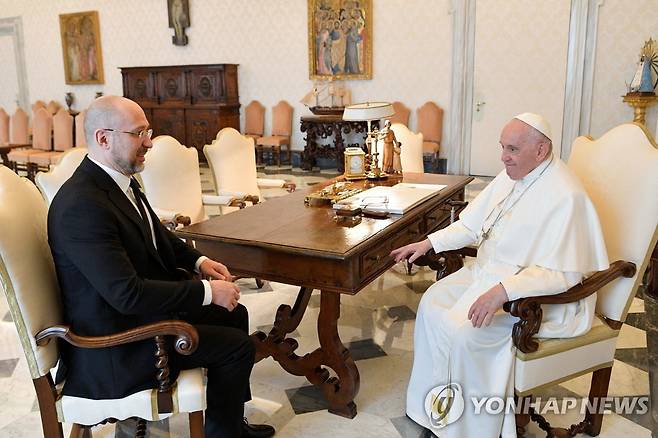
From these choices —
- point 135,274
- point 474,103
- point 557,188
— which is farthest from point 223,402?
point 474,103

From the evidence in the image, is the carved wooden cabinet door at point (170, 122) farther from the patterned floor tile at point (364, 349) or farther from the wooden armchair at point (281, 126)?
the patterned floor tile at point (364, 349)

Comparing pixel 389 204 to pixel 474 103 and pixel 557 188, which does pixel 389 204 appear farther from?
pixel 474 103

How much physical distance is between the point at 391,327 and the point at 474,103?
5743mm

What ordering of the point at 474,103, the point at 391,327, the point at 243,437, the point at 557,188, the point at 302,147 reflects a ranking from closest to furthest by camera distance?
the point at 557,188 → the point at 243,437 → the point at 391,327 → the point at 474,103 → the point at 302,147

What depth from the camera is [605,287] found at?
226 cm

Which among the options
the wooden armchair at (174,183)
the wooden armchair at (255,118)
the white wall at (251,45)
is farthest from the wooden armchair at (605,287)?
the wooden armchair at (255,118)

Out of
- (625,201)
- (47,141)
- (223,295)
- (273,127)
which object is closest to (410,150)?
(625,201)

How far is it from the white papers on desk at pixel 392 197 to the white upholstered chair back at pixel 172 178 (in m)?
1.29

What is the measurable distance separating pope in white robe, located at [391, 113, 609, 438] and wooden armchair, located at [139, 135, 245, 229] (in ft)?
5.92

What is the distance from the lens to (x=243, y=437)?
2.30 metres

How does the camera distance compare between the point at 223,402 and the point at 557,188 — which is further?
the point at 557,188

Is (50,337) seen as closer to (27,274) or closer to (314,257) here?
(27,274)

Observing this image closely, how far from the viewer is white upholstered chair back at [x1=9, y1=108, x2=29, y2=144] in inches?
358

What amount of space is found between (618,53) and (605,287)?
619 centimetres
